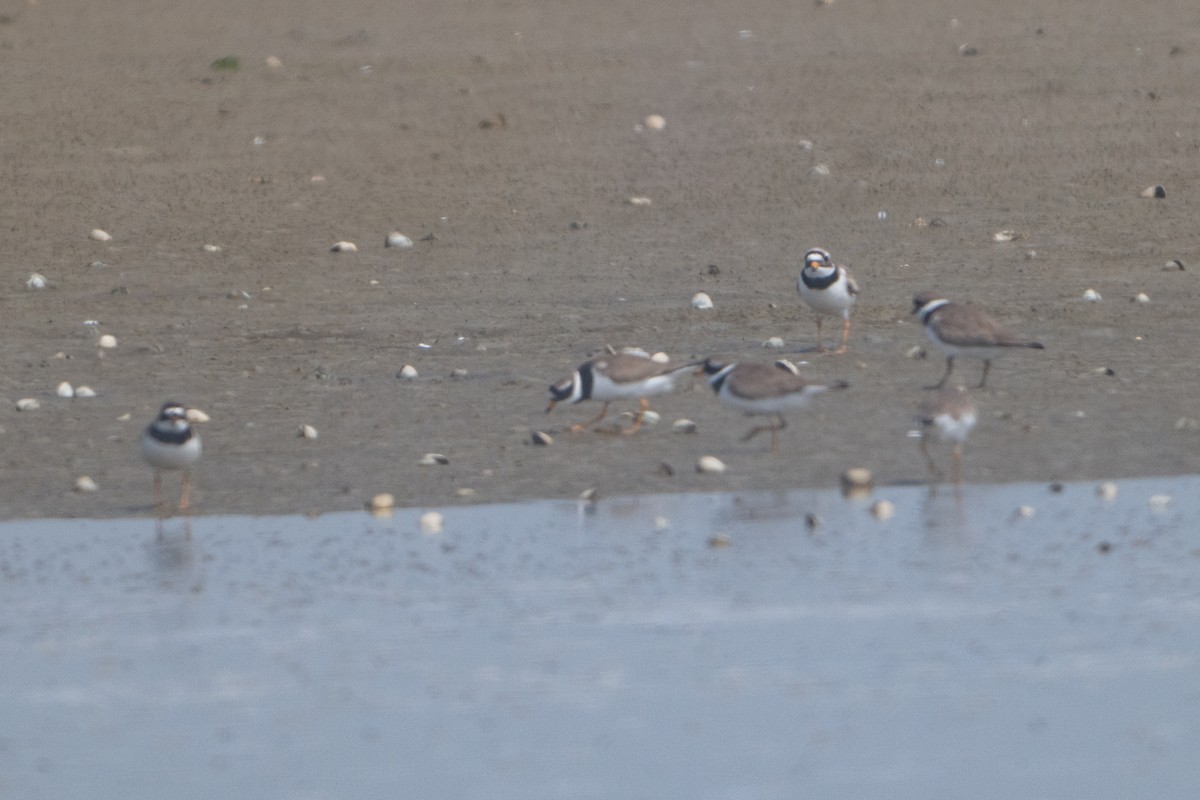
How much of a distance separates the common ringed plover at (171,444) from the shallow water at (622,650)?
0.95 ft

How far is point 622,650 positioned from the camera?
6.24m

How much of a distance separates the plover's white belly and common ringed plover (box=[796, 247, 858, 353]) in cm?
399

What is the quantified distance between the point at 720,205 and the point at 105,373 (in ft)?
17.3

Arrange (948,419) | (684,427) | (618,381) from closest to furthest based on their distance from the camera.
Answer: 1. (948,419)
2. (618,381)
3. (684,427)

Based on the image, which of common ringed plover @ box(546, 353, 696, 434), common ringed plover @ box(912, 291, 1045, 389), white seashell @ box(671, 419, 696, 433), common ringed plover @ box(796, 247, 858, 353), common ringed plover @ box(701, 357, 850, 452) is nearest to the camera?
common ringed plover @ box(701, 357, 850, 452)

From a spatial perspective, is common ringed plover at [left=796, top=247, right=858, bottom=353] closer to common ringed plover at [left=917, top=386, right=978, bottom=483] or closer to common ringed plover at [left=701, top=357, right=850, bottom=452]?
common ringed plover at [left=701, top=357, right=850, bottom=452]

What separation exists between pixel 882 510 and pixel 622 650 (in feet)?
6.55

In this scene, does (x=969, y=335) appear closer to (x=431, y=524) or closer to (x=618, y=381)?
(x=618, y=381)

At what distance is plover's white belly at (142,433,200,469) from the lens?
837 cm

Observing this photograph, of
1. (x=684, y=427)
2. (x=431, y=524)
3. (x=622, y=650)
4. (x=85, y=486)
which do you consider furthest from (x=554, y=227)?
(x=622, y=650)

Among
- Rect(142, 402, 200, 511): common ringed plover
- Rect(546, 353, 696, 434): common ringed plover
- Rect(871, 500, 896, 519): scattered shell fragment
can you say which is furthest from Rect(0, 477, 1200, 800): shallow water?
Rect(546, 353, 696, 434): common ringed plover

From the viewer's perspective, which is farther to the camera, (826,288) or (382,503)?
(826,288)

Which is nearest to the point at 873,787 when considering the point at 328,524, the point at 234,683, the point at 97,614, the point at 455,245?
the point at 234,683

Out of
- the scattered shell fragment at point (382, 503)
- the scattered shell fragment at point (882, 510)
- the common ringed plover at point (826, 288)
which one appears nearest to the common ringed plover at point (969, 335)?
the common ringed plover at point (826, 288)
